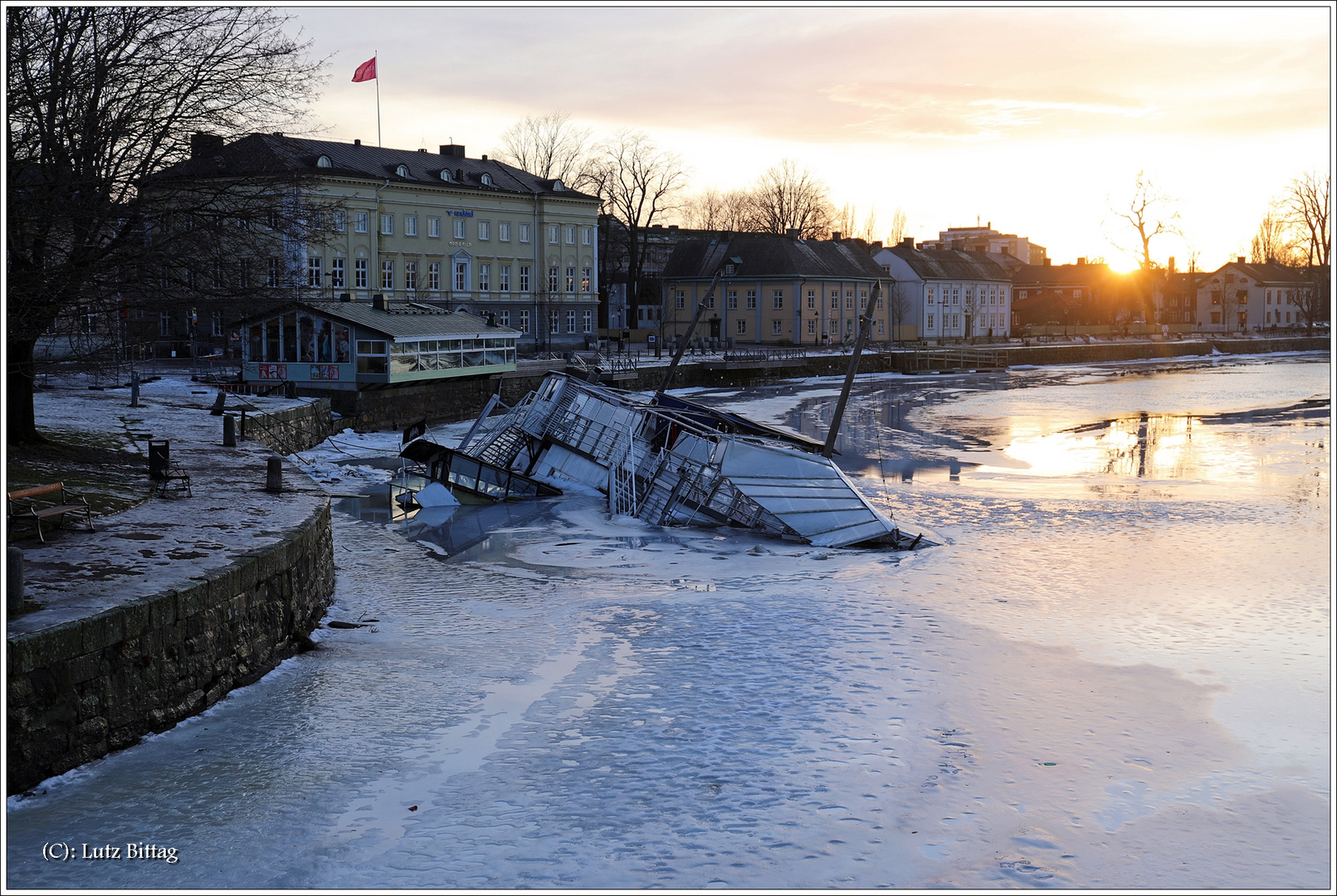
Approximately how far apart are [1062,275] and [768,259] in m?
57.0

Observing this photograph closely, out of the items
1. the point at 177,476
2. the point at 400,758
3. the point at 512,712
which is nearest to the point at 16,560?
the point at 400,758

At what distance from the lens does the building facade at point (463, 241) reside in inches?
2285

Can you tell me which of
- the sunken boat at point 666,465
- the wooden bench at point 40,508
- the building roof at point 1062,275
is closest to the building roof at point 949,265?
the building roof at point 1062,275

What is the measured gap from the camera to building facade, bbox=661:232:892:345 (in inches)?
3174

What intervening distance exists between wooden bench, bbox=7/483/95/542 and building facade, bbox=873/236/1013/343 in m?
82.1

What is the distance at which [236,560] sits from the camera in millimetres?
11273

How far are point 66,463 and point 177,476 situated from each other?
194 centimetres

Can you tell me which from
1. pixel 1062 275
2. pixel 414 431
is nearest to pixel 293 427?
pixel 414 431

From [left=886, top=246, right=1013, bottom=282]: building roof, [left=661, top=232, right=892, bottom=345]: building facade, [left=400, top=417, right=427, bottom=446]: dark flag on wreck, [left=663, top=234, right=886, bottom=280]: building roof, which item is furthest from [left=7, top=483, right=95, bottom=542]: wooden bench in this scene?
[left=886, top=246, right=1013, bottom=282]: building roof

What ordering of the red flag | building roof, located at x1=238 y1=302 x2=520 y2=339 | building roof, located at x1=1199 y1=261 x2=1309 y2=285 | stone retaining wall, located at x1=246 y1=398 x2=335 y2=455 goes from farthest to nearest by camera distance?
building roof, located at x1=1199 y1=261 x2=1309 y2=285
the red flag
building roof, located at x1=238 y1=302 x2=520 y2=339
stone retaining wall, located at x1=246 y1=398 x2=335 y2=455

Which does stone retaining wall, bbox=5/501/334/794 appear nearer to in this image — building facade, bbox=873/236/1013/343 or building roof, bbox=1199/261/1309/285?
building facade, bbox=873/236/1013/343

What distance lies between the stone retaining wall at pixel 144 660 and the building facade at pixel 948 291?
8283cm

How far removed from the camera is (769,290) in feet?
267

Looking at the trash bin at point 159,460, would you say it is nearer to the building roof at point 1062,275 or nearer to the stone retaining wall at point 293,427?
the stone retaining wall at point 293,427
